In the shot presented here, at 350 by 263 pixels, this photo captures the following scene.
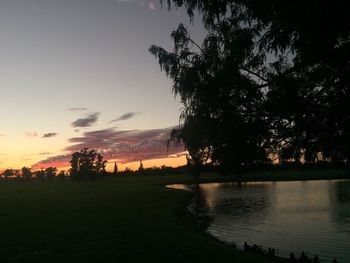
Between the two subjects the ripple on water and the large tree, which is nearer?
the large tree

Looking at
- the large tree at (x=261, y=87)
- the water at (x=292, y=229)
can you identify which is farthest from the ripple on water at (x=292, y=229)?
the large tree at (x=261, y=87)

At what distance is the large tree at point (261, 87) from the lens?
34.5 ft

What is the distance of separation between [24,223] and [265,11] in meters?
28.2

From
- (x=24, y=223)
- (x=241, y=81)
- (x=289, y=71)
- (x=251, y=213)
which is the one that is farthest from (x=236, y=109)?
(x=251, y=213)

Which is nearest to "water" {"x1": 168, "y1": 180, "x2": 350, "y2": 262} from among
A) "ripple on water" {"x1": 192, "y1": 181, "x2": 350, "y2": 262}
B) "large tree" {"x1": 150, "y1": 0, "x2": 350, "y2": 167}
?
"ripple on water" {"x1": 192, "y1": 181, "x2": 350, "y2": 262}

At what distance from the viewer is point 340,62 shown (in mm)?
10453

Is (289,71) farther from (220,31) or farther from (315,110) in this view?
(220,31)

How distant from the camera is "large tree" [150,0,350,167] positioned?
1051cm

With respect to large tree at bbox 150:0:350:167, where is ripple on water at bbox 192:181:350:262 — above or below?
below

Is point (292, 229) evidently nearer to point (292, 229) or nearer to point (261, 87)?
point (292, 229)

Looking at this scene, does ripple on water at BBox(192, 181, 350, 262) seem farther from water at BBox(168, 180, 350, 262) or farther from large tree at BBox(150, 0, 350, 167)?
large tree at BBox(150, 0, 350, 167)

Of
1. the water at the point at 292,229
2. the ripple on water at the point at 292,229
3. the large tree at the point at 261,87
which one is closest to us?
the large tree at the point at 261,87

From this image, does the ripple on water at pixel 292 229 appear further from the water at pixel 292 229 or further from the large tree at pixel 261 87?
the large tree at pixel 261 87

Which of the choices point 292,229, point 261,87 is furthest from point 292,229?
point 261,87
